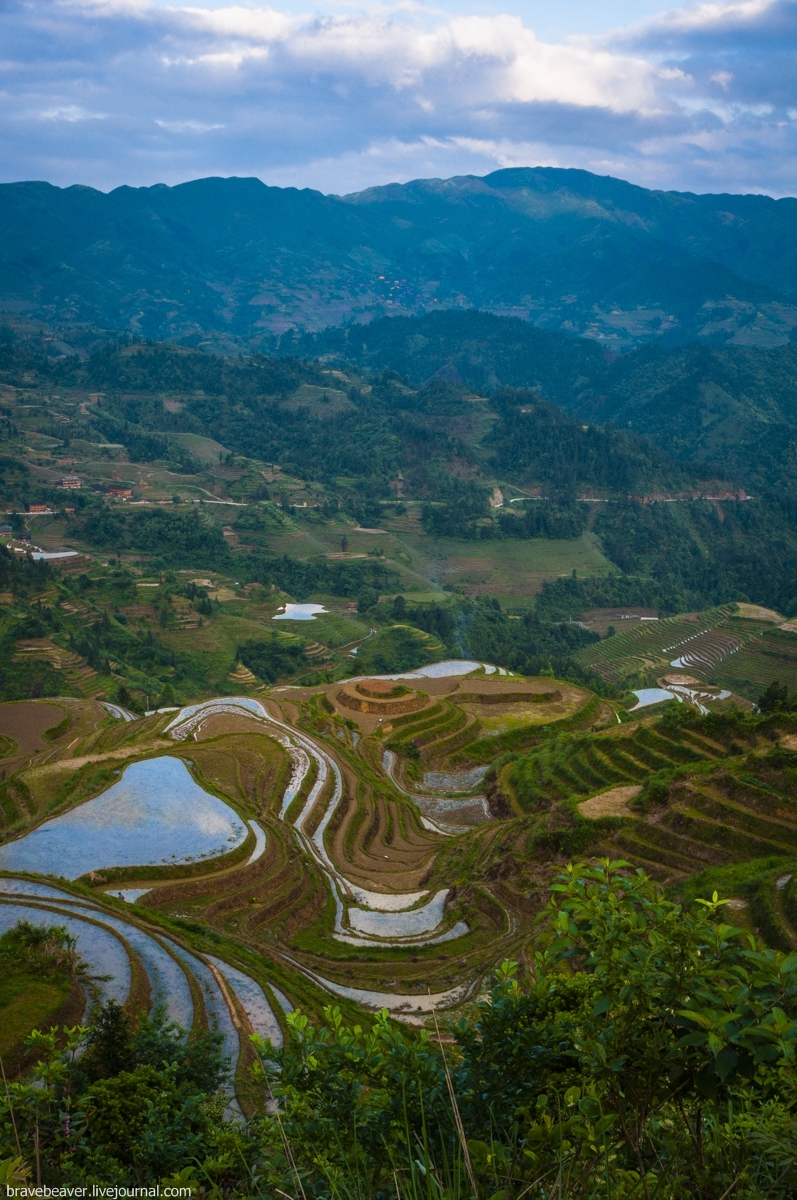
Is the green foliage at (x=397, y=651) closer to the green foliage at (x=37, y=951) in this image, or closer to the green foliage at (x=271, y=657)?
the green foliage at (x=271, y=657)

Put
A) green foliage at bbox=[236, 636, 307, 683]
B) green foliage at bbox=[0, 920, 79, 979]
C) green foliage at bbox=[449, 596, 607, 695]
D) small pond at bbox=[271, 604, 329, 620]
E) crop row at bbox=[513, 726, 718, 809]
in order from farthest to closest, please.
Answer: small pond at bbox=[271, 604, 329, 620], green foliage at bbox=[449, 596, 607, 695], green foliage at bbox=[236, 636, 307, 683], crop row at bbox=[513, 726, 718, 809], green foliage at bbox=[0, 920, 79, 979]

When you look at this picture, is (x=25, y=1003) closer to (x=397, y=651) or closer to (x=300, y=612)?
(x=397, y=651)

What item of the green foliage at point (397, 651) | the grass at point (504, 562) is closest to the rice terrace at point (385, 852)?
the green foliage at point (397, 651)

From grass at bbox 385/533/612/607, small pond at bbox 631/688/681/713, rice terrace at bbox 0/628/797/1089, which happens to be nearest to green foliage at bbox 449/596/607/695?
small pond at bbox 631/688/681/713

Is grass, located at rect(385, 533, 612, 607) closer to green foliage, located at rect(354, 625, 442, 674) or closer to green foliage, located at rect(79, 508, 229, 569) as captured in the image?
green foliage, located at rect(79, 508, 229, 569)

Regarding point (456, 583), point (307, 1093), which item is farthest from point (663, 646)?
point (307, 1093)

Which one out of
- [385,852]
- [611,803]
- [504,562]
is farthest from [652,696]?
[504,562]
